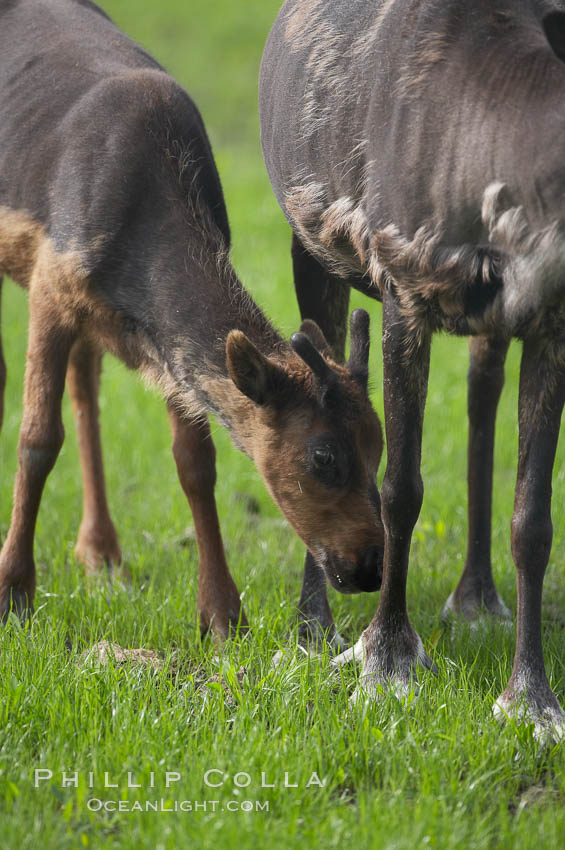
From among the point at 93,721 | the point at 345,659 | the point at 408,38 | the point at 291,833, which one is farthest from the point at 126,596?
the point at 408,38

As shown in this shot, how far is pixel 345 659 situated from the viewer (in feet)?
14.7

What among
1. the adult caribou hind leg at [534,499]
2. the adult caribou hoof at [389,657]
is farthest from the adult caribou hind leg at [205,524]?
the adult caribou hind leg at [534,499]

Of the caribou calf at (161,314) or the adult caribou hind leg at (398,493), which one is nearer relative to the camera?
the adult caribou hind leg at (398,493)

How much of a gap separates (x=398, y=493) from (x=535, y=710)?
0.91 m

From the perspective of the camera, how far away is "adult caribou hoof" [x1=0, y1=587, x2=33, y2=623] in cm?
500

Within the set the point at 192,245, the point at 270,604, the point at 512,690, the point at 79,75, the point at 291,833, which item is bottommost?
the point at 270,604

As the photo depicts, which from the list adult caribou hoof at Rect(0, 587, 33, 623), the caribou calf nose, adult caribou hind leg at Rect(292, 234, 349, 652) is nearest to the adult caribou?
the caribou calf nose

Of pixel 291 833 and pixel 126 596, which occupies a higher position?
pixel 291 833

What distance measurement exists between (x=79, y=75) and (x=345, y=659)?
2.94 meters

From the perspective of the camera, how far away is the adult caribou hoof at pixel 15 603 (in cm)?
500

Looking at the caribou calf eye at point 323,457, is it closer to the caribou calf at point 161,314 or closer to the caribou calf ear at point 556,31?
the caribou calf at point 161,314

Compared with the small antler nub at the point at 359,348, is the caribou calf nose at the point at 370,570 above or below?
below

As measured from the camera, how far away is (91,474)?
6238 millimetres

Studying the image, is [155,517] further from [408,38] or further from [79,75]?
[408,38]
